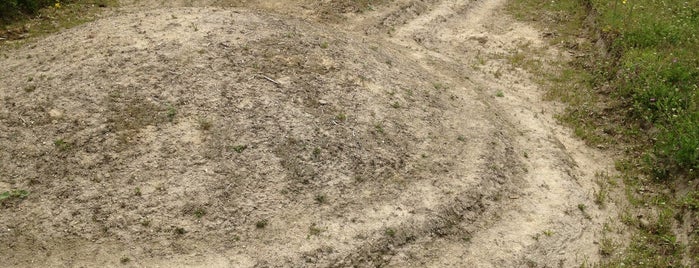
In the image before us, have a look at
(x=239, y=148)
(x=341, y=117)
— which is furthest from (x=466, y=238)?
(x=239, y=148)

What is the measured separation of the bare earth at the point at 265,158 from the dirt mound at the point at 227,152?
4 centimetres

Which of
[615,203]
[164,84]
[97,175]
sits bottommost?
[615,203]

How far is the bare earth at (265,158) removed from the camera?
9367mm

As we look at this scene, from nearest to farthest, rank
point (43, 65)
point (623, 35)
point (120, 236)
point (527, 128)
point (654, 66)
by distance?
point (120, 236) < point (43, 65) < point (527, 128) < point (654, 66) < point (623, 35)

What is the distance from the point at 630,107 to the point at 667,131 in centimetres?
167

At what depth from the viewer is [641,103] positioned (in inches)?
544

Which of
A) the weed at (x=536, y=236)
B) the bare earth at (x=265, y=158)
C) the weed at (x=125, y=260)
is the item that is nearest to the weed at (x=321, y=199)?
the bare earth at (x=265, y=158)

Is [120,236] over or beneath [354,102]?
beneath

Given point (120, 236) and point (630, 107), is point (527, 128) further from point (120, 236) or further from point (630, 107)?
point (120, 236)

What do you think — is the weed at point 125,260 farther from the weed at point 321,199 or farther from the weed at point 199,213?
the weed at point 321,199

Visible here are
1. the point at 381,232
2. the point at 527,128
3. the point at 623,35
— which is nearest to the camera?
the point at 381,232

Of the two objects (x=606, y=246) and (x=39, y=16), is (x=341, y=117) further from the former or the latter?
(x=39, y=16)

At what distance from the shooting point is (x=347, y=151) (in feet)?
36.6

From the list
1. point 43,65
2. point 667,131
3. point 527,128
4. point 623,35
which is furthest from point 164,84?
point 623,35
